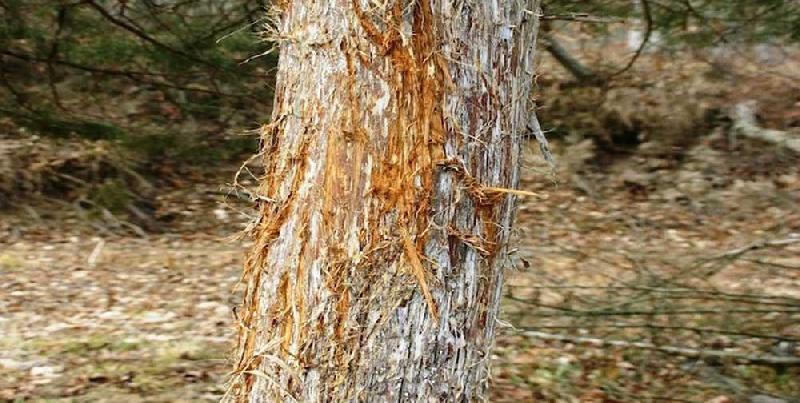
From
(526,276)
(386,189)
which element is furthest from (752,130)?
(386,189)

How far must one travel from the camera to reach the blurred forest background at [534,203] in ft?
16.9

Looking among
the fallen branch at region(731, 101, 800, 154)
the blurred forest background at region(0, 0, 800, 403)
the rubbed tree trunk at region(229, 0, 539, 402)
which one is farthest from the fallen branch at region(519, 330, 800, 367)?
the fallen branch at region(731, 101, 800, 154)

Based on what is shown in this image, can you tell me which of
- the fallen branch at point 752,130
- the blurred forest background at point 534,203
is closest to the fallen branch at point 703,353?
the blurred forest background at point 534,203

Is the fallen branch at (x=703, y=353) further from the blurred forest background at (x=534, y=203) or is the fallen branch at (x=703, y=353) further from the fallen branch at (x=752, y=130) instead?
the fallen branch at (x=752, y=130)

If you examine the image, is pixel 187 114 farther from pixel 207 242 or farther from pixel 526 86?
pixel 526 86

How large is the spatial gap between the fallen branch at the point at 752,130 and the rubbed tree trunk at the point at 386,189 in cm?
771

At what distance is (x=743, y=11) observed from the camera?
327 inches

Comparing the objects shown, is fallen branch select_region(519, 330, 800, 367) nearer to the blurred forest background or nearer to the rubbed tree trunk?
the blurred forest background

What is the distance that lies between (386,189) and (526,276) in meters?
4.51

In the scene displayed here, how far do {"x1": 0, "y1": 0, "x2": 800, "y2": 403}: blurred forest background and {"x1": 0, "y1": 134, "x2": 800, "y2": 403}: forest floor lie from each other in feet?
0.07

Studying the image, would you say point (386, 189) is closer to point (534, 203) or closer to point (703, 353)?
point (703, 353)

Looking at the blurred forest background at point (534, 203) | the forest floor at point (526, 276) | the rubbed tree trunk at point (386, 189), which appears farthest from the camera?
the blurred forest background at point (534, 203)

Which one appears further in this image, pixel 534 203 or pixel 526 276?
pixel 534 203

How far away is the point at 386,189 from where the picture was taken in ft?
7.54
